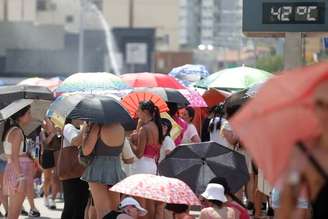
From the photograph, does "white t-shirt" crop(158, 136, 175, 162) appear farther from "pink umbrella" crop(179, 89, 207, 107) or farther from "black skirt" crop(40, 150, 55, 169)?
"black skirt" crop(40, 150, 55, 169)

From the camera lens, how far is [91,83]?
13922 millimetres

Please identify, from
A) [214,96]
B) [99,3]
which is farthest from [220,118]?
[99,3]

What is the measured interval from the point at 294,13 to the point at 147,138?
566 centimetres

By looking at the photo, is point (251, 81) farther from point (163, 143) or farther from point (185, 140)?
point (163, 143)

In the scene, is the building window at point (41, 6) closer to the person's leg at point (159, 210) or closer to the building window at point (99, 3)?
the building window at point (99, 3)

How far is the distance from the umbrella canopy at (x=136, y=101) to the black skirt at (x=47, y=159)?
249 cm

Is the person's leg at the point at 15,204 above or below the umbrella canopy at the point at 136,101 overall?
below

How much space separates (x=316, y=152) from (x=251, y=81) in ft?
37.8

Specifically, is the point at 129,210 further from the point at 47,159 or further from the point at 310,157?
the point at 47,159

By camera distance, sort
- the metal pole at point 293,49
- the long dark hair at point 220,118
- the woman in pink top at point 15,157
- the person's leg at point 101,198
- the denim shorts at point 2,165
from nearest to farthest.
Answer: the person's leg at point 101,198 → the woman in pink top at point 15,157 → the denim shorts at point 2,165 → the long dark hair at point 220,118 → the metal pole at point 293,49

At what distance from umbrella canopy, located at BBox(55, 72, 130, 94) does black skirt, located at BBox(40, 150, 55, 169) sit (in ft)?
2.80

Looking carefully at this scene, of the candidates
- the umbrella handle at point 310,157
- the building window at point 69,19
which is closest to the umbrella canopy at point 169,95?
the umbrella handle at point 310,157

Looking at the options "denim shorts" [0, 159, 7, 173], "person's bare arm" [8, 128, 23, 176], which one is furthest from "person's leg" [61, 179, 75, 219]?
A: "denim shorts" [0, 159, 7, 173]

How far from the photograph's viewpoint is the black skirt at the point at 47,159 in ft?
46.2
